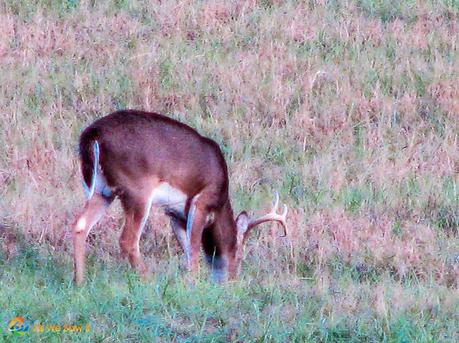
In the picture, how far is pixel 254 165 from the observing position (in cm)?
1256

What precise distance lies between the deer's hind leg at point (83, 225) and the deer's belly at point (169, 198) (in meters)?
0.41

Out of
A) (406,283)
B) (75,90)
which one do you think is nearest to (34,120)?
(75,90)

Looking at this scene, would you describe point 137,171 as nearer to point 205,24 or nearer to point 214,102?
point 214,102

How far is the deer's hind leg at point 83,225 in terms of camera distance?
933 centimetres

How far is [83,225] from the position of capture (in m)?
9.52

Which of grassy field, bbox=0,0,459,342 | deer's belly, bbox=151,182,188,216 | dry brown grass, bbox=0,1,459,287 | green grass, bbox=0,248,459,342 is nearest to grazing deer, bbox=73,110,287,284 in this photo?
deer's belly, bbox=151,182,188,216

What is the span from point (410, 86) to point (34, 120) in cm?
444

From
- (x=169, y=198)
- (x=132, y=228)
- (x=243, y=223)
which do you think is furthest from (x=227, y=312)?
(x=243, y=223)

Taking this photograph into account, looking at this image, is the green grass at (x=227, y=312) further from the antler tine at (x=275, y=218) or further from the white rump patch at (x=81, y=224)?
the antler tine at (x=275, y=218)

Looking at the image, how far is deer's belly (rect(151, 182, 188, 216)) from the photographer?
32.4ft

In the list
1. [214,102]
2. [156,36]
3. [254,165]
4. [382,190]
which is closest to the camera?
[382,190]

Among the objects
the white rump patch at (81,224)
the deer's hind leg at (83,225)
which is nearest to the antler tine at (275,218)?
the deer's hind leg at (83,225)

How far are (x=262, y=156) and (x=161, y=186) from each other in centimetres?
306

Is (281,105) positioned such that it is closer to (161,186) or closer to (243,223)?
(243,223)
